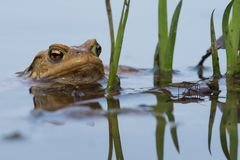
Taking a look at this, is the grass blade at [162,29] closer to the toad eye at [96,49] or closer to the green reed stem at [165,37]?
the green reed stem at [165,37]

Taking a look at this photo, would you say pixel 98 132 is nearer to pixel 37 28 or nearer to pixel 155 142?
pixel 155 142

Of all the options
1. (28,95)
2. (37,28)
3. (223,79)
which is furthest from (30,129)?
(37,28)

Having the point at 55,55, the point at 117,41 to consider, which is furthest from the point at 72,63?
the point at 117,41

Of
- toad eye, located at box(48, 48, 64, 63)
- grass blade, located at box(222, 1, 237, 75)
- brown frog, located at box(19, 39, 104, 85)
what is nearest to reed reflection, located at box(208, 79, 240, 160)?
grass blade, located at box(222, 1, 237, 75)

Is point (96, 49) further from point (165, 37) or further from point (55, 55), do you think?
point (165, 37)

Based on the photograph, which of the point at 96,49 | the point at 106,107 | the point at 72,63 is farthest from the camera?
the point at 96,49

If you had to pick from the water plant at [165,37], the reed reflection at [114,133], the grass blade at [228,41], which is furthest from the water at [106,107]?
the water plant at [165,37]

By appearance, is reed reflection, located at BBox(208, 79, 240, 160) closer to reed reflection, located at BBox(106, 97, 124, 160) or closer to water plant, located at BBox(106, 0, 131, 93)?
reed reflection, located at BBox(106, 97, 124, 160)
